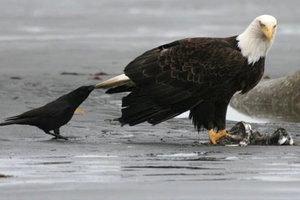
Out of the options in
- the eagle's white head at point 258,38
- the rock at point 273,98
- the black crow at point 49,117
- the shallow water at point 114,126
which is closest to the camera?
the shallow water at point 114,126

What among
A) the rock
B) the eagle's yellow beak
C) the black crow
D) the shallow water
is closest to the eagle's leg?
the shallow water

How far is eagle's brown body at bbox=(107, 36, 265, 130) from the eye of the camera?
10.7 meters

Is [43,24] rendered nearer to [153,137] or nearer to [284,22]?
[284,22]

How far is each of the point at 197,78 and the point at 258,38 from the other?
0.66 meters

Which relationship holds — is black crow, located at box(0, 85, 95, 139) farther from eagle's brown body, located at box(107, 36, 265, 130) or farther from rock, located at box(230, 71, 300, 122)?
rock, located at box(230, 71, 300, 122)

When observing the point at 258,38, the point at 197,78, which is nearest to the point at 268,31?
the point at 258,38

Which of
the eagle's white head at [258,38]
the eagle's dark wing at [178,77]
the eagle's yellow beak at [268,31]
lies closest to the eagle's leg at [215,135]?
the eagle's dark wing at [178,77]

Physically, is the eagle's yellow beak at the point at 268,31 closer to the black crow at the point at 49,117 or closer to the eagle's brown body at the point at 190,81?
the eagle's brown body at the point at 190,81

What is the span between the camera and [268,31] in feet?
35.0

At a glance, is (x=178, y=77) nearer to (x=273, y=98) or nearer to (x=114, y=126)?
(x=114, y=126)

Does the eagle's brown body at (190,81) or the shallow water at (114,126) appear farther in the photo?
the eagle's brown body at (190,81)

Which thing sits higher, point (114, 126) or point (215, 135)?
point (215, 135)

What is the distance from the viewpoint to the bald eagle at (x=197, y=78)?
10.7m

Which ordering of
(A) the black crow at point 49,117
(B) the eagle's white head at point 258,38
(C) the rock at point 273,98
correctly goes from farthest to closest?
(C) the rock at point 273,98 → (B) the eagle's white head at point 258,38 → (A) the black crow at point 49,117
